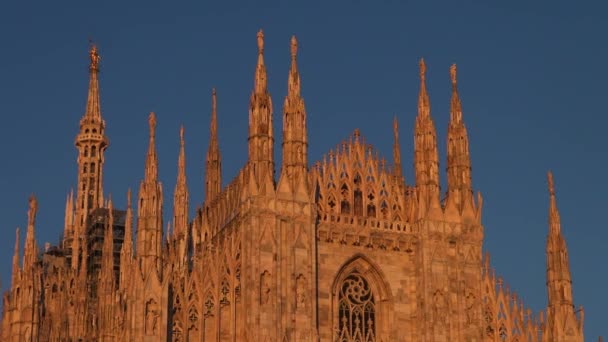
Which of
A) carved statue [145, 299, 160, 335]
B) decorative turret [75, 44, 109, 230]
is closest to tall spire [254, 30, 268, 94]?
carved statue [145, 299, 160, 335]

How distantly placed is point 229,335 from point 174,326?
2101 millimetres

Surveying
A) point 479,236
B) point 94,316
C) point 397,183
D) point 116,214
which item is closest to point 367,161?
point 397,183

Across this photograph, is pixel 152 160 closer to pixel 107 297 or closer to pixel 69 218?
pixel 107 297

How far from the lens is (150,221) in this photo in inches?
1924

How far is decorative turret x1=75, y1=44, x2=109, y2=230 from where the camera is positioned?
76.4 meters

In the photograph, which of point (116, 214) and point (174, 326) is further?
point (116, 214)

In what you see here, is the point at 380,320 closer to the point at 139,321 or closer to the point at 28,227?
the point at 139,321

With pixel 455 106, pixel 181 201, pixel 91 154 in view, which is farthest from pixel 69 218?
pixel 455 106

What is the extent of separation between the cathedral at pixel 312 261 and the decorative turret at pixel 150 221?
0.16 feet

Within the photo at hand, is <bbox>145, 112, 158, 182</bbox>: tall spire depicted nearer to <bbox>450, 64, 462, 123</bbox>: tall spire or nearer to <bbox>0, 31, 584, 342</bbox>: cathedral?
<bbox>0, 31, 584, 342</bbox>: cathedral

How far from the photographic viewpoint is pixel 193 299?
160ft

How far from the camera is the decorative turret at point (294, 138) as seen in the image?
167 feet

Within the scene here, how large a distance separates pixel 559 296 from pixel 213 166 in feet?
57.7

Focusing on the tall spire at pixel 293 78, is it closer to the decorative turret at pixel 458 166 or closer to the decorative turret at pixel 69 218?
the decorative turret at pixel 458 166
